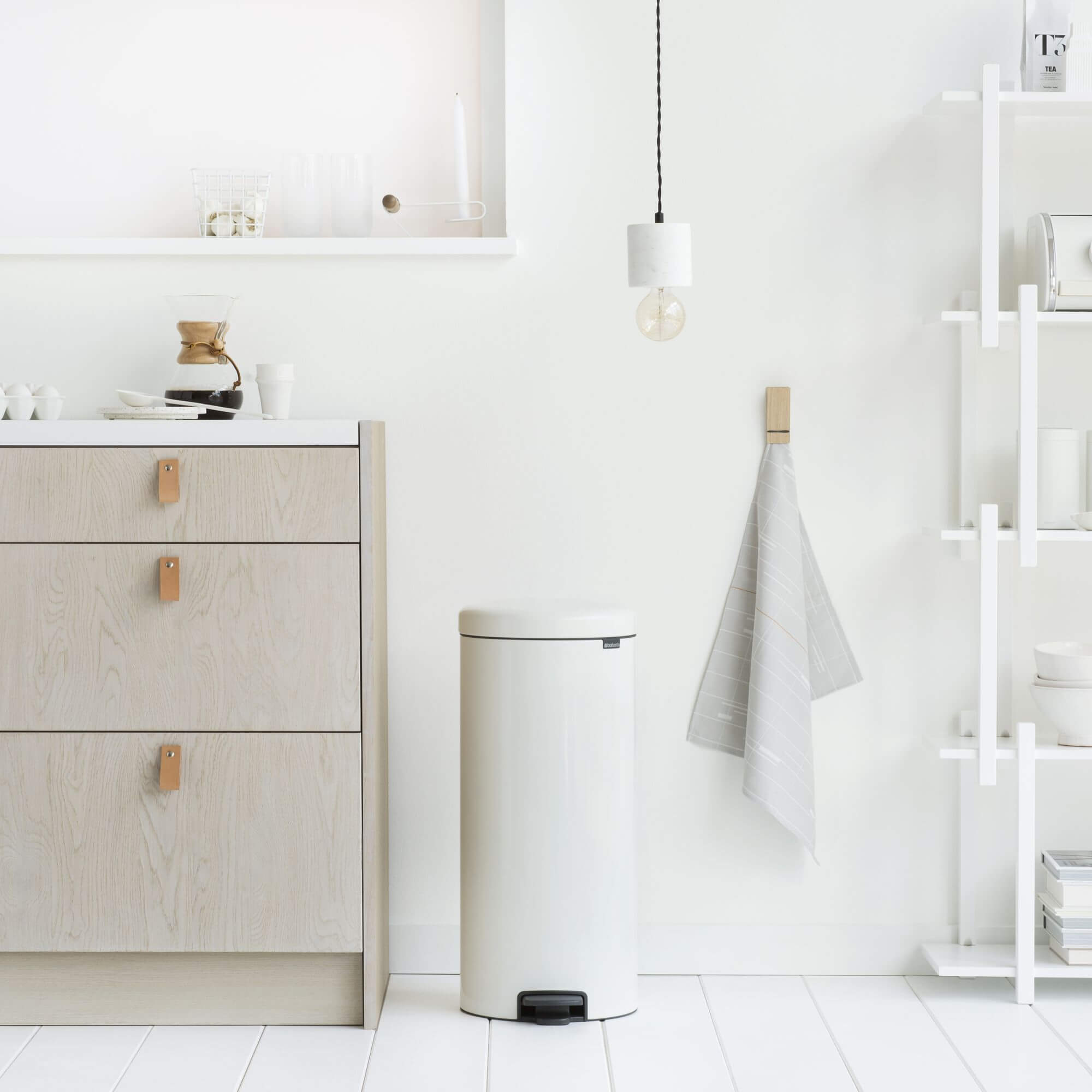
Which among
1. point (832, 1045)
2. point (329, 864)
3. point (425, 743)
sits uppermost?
point (425, 743)

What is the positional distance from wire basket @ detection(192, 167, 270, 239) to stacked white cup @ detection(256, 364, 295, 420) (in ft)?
1.01

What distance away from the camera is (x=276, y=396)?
2.33 metres

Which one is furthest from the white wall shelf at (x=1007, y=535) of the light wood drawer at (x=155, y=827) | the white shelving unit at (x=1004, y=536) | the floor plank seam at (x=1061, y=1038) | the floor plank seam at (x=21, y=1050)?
the floor plank seam at (x=21, y=1050)

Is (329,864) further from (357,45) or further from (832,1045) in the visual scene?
(357,45)

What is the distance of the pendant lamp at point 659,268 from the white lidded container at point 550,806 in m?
0.55

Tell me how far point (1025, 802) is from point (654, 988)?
0.82 m

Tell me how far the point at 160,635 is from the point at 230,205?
93cm

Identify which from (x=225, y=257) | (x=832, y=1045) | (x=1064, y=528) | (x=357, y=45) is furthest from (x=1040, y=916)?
(x=357, y=45)

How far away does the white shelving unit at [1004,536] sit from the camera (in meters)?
2.27

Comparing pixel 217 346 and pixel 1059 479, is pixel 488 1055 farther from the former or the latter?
pixel 1059 479

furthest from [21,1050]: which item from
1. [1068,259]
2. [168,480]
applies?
[1068,259]

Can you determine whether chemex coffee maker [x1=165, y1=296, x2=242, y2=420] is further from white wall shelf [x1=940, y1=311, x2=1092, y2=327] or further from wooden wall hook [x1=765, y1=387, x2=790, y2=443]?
white wall shelf [x1=940, y1=311, x2=1092, y2=327]

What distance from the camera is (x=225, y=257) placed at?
247 centimetres

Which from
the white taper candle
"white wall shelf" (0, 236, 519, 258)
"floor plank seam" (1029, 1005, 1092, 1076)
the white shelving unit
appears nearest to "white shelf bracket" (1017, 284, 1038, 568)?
the white shelving unit
